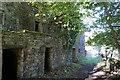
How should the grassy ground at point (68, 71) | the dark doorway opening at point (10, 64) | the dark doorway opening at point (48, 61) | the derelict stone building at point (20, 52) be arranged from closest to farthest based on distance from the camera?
1. the derelict stone building at point (20, 52)
2. the dark doorway opening at point (10, 64)
3. the grassy ground at point (68, 71)
4. the dark doorway opening at point (48, 61)

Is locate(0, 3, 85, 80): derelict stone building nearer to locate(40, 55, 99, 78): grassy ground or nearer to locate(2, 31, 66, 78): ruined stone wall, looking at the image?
locate(2, 31, 66, 78): ruined stone wall

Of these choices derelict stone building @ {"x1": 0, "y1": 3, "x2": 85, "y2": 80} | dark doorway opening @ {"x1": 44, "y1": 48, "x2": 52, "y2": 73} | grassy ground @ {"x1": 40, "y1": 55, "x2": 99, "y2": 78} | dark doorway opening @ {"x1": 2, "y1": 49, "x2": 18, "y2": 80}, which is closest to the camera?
derelict stone building @ {"x1": 0, "y1": 3, "x2": 85, "y2": 80}

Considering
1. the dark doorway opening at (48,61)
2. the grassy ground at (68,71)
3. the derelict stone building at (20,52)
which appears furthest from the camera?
the dark doorway opening at (48,61)

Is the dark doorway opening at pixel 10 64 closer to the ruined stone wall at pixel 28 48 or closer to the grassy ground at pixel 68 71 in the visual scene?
the ruined stone wall at pixel 28 48

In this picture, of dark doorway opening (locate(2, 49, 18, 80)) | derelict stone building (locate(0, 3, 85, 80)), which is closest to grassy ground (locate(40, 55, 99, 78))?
derelict stone building (locate(0, 3, 85, 80))

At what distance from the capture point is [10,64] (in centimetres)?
433

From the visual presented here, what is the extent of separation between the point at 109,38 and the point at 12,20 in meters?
6.15

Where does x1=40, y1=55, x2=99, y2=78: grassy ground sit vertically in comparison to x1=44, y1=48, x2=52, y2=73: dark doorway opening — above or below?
below

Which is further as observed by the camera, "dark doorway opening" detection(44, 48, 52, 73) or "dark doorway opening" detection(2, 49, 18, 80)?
"dark doorway opening" detection(44, 48, 52, 73)

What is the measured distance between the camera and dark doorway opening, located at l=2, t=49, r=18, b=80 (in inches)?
164

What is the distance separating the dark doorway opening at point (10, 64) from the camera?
4.17 m

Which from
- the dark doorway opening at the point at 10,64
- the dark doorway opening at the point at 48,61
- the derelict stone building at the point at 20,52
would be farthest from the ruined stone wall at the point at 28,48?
the dark doorway opening at the point at 48,61

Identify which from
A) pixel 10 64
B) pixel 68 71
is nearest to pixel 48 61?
pixel 68 71

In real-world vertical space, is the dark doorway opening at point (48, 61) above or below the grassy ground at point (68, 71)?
above
